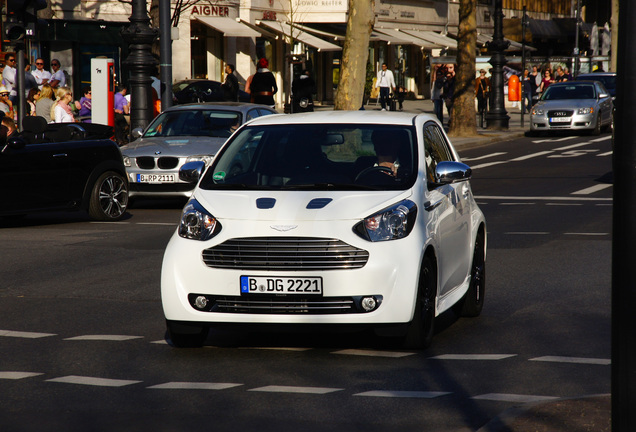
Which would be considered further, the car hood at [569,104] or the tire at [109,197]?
the car hood at [569,104]

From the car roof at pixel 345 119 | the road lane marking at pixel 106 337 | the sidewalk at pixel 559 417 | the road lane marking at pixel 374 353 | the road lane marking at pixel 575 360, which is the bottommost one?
the road lane marking at pixel 106 337

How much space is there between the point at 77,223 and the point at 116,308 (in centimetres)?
673

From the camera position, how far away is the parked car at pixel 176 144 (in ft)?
56.3

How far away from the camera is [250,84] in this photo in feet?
98.7

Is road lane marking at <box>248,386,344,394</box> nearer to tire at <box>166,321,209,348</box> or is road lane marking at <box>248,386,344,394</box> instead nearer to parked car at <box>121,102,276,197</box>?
tire at <box>166,321,209,348</box>

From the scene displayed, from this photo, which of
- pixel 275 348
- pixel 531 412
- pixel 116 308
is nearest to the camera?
pixel 531 412

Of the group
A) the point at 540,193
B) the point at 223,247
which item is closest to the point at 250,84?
the point at 540,193

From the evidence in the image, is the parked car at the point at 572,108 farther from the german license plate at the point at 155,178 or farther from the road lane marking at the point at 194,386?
the road lane marking at the point at 194,386

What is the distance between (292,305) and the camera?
724 cm

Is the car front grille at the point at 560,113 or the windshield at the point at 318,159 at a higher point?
the windshield at the point at 318,159

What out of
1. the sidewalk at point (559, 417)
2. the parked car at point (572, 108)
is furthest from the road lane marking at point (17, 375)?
the parked car at point (572, 108)

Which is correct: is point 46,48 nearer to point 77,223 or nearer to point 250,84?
point 250,84

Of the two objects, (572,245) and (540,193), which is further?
(540,193)

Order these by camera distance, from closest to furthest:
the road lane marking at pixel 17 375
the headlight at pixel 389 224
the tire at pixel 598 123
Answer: the road lane marking at pixel 17 375 < the headlight at pixel 389 224 < the tire at pixel 598 123
